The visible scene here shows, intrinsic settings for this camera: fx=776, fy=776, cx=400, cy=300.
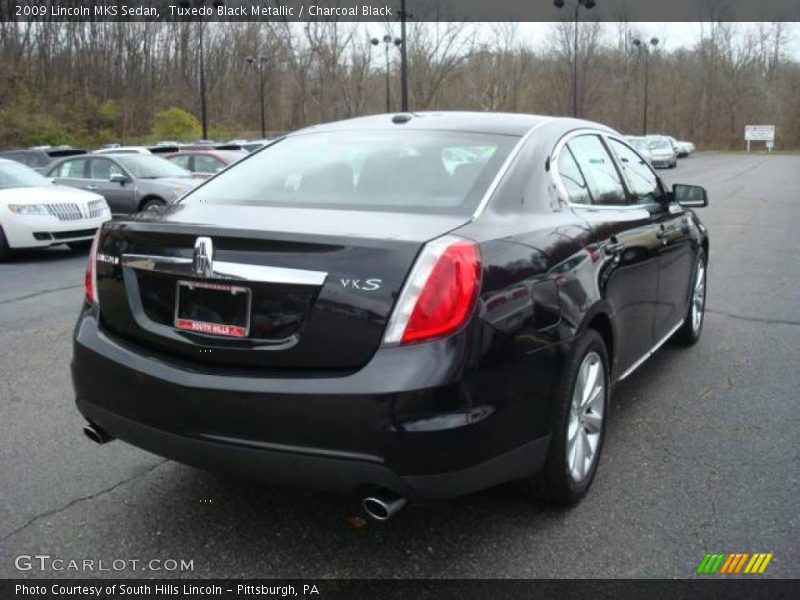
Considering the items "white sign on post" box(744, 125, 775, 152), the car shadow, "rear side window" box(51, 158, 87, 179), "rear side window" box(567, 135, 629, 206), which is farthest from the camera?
"white sign on post" box(744, 125, 775, 152)

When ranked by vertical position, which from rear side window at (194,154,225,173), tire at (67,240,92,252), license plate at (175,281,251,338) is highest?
rear side window at (194,154,225,173)

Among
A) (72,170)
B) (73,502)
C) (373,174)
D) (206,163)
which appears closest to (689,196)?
(373,174)

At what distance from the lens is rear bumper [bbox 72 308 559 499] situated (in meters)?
2.44

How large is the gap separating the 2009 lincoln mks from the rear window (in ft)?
0.04

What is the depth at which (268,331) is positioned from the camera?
259 cm

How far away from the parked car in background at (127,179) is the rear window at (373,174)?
1018 centimetres

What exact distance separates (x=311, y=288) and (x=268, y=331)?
0.69 ft

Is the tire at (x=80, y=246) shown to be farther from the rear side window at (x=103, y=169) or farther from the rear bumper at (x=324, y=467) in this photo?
the rear bumper at (x=324, y=467)

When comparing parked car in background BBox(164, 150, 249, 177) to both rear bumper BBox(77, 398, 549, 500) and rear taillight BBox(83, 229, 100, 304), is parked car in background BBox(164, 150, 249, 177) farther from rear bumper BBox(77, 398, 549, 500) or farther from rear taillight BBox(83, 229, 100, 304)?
rear bumper BBox(77, 398, 549, 500)

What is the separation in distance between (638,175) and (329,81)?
70.0 m

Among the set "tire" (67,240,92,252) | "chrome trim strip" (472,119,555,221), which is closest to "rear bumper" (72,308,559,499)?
"chrome trim strip" (472,119,555,221)

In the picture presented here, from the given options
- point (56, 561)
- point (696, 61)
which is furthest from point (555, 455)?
point (696, 61)

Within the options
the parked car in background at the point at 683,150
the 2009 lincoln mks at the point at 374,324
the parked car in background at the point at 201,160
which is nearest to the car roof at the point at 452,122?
the 2009 lincoln mks at the point at 374,324

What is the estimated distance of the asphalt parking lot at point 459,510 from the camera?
112 inches
